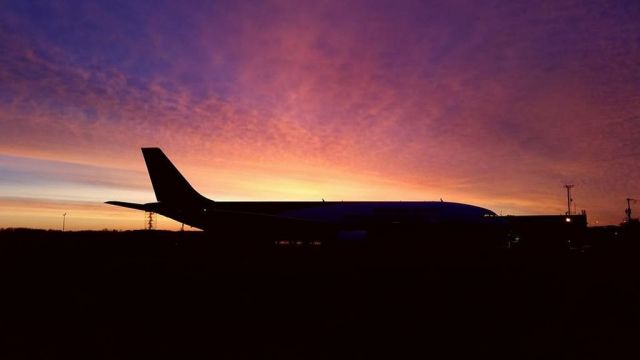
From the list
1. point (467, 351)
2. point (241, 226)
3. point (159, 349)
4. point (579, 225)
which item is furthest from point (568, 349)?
point (579, 225)

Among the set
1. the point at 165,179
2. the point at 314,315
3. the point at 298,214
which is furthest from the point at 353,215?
the point at 314,315

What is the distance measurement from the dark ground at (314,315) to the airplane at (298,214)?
15874 millimetres

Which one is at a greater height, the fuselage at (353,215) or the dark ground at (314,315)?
the fuselage at (353,215)

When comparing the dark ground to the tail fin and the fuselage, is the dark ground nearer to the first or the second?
the fuselage

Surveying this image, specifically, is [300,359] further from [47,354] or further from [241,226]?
[241,226]

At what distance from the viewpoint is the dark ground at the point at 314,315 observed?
695 cm

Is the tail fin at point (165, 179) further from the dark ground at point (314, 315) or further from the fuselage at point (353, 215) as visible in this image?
the dark ground at point (314, 315)

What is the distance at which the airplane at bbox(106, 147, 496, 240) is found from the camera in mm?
33094

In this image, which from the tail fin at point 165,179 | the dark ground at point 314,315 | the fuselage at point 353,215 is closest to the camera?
the dark ground at point 314,315

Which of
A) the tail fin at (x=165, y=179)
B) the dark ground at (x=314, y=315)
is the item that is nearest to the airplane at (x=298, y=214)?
the tail fin at (x=165, y=179)

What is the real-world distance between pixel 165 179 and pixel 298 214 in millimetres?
12612

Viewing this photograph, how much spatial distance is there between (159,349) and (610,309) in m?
11.1

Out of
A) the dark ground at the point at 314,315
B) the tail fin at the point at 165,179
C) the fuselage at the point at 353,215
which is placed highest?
the tail fin at the point at 165,179

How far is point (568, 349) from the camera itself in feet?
23.1
